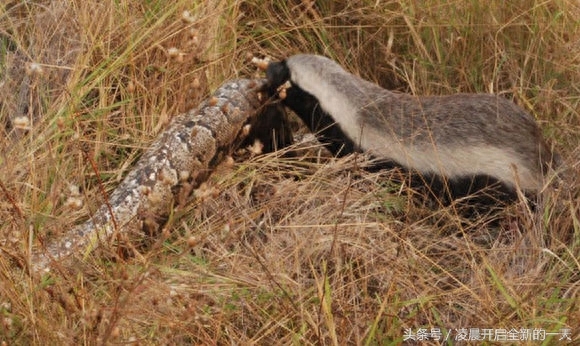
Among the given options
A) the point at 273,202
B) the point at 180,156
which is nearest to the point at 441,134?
the point at 273,202

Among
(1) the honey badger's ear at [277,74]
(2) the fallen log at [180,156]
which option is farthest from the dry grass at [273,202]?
(1) the honey badger's ear at [277,74]

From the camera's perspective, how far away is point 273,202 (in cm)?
397

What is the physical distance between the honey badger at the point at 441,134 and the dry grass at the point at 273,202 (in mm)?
141

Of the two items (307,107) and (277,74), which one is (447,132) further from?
(277,74)

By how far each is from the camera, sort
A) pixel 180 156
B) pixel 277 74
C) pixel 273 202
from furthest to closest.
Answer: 1. pixel 277 74
2. pixel 180 156
3. pixel 273 202

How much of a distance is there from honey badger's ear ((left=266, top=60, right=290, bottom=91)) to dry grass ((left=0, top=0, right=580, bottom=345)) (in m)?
0.26

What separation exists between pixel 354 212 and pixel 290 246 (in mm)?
519

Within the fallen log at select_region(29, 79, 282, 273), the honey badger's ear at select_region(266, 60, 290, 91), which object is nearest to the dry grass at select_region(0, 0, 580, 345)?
the fallen log at select_region(29, 79, 282, 273)

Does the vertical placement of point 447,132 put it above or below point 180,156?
below

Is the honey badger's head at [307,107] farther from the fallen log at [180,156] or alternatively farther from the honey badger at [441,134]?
the fallen log at [180,156]

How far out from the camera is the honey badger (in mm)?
4070

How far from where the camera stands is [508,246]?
3.79m

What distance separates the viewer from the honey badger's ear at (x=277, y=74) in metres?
4.84

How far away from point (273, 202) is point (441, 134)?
0.80 m
